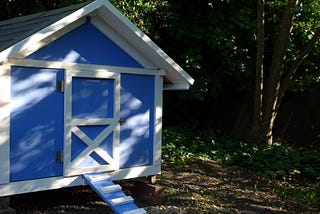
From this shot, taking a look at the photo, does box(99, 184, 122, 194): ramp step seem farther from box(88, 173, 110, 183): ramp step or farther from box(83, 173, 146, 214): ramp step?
box(88, 173, 110, 183): ramp step

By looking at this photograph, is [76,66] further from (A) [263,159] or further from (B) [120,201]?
(A) [263,159]

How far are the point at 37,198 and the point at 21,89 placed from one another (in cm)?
222

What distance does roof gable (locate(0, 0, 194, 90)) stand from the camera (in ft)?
19.3

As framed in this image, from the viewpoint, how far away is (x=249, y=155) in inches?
437

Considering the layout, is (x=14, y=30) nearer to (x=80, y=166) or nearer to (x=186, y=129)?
(x=80, y=166)

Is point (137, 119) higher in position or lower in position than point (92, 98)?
→ lower

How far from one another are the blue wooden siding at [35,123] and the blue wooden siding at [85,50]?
0.22m

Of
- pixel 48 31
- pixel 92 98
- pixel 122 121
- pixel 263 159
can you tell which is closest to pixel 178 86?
pixel 122 121

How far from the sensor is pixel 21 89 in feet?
19.6

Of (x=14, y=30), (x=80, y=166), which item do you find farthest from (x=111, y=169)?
(x=14, y=30)

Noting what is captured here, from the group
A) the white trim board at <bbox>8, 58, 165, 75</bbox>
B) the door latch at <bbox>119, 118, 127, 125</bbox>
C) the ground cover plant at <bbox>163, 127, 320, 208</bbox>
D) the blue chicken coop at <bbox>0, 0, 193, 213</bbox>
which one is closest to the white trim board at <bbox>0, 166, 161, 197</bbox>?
the blue chicken coop at <bbox>0, 0, 193, 213</bbox>

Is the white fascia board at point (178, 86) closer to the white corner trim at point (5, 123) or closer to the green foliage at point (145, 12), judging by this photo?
the white corner trim at point (5, 123)

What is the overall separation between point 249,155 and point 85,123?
5.55m

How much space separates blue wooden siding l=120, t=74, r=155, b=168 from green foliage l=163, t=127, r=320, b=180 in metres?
3.16
